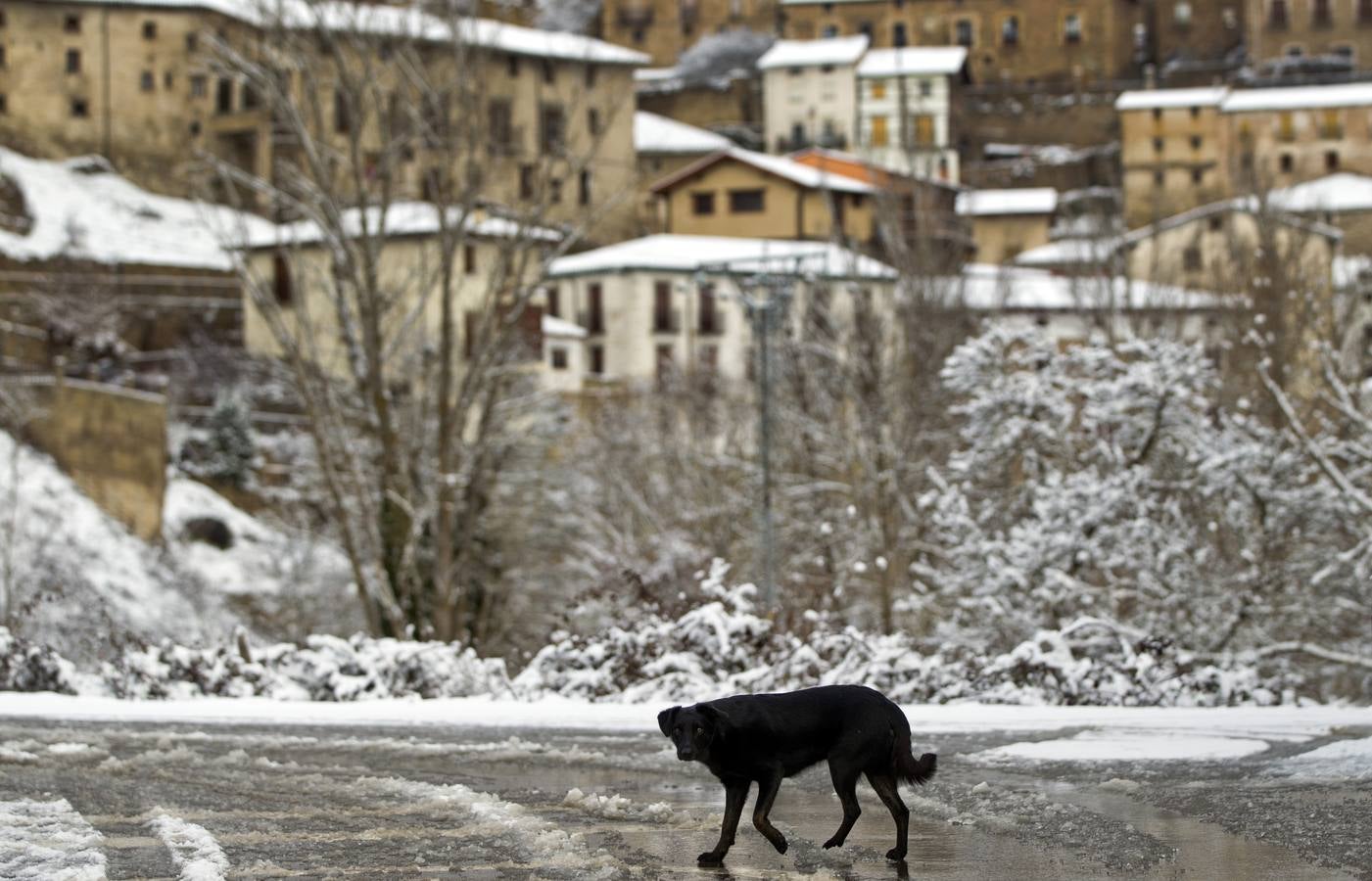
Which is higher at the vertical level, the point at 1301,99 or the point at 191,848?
the point at 1301,99

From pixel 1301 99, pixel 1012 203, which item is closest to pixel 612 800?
pixel 1012 203

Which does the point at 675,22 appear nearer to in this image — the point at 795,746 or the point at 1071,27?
the point at 1071,27

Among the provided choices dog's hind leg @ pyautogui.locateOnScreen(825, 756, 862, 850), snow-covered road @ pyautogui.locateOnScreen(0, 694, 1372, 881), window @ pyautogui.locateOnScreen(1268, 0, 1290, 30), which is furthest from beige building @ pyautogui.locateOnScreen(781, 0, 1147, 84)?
dog's hind leg @ pyautogui.locateOnScreen(825, 756, 862, 850)

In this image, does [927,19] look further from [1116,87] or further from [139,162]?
[139,162]

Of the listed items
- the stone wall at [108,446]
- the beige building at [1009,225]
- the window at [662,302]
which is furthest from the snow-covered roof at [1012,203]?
the stone wall at [108,446]

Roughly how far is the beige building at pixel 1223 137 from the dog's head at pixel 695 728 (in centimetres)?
9343

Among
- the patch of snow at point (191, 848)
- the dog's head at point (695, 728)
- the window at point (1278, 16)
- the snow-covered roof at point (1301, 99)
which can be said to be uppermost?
the window at point (1278, 16)

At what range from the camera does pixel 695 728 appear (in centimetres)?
724

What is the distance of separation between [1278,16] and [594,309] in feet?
195

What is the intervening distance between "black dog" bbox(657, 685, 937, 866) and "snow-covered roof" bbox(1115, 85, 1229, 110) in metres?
99.8

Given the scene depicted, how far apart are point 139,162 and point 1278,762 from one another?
277ft

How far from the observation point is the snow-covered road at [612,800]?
741 centimetres

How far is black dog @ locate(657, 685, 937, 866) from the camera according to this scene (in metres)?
7.32

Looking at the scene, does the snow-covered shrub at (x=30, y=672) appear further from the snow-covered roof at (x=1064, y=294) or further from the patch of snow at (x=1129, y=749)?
the snow-covered roof at (x=1064, y=294)
